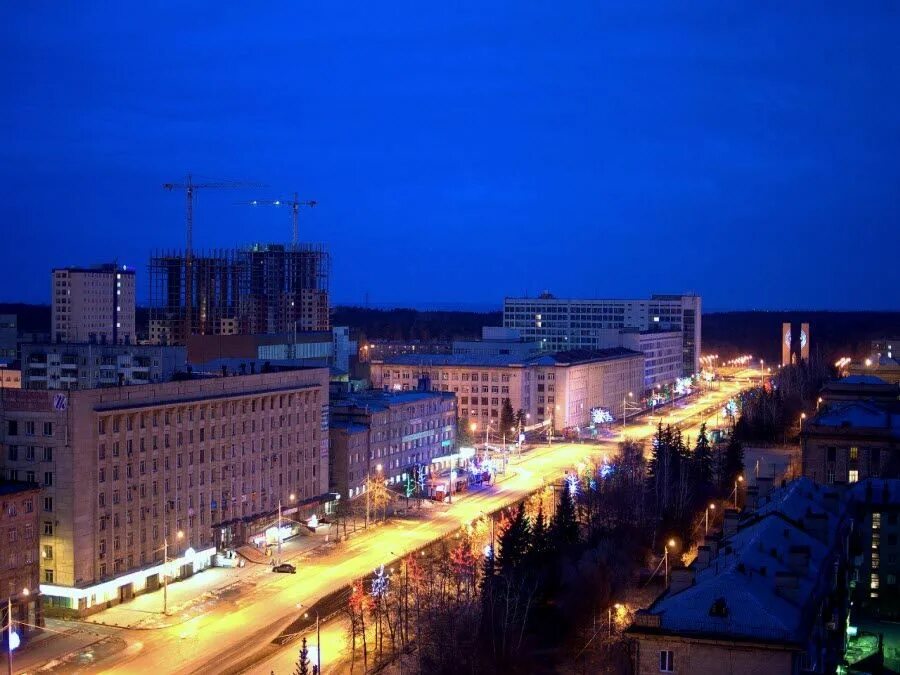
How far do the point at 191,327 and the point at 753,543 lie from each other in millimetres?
134498

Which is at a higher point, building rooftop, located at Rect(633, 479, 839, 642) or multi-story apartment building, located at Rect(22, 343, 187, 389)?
multi-story apartment building, located at Rect(22, 343, 187, 389)

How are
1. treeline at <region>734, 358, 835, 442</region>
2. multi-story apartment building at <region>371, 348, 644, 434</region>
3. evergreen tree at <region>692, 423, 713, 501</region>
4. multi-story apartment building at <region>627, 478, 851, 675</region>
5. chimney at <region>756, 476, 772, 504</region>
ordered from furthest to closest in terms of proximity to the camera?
multi-story apartment building at <region>371, 348, 644, 434</region> < treeline at <region>734, 358, 835, 442</region> < evergreen tree at <region>692, 423, 713, 501</region> < chimney at <region>756, 476, 772, 504</region> < multi-story apartment building at <region>627, 478, 851, 675</region>

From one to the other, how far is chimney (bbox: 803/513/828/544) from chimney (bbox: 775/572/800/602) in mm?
9796

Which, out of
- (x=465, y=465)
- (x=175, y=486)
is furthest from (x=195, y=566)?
(x=465, y=465)

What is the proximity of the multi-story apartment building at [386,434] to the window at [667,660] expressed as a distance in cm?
4790

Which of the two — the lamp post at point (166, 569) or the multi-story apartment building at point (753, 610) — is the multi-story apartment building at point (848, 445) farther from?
the lamp post at point (166, 569)

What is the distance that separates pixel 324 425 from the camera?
74.2 meters

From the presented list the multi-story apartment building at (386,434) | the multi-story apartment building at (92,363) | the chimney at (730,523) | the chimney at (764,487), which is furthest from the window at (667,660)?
the multi-story apartment building at (92,363)

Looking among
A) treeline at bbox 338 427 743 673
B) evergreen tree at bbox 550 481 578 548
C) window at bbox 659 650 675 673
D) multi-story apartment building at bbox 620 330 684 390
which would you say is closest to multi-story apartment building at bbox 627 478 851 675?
window at bbox 659 650 675 673

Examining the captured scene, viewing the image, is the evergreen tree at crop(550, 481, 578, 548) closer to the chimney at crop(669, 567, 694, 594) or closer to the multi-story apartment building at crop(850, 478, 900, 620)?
the multi-story apartment building at crop(850, 478, 900, 620)

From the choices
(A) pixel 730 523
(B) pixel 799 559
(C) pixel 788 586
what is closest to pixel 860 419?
(A) pixel 730 523

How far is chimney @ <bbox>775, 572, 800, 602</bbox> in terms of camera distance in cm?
3441

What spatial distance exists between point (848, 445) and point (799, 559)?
1715 inches

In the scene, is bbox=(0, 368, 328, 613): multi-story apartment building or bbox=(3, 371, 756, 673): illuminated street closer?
bbox=(3, 371, 756, 673): illuminated street
